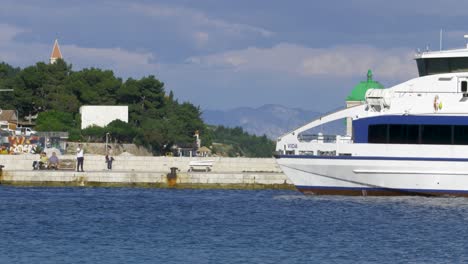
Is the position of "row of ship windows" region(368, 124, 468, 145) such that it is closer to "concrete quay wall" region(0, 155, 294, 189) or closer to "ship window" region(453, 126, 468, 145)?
"ship window" region(453, 126, 468, 145)

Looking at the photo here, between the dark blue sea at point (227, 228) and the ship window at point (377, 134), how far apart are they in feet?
7.93

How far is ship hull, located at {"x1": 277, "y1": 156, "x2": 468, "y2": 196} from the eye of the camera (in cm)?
5012

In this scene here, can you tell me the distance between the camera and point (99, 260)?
112ft

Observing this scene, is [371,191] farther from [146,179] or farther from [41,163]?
[41,163]

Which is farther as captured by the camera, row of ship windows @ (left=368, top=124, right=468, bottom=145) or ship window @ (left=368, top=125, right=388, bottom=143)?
ship window @ (left=368, top=125, right=388, bottom=143)

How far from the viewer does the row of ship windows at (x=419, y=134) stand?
49906 millimetres

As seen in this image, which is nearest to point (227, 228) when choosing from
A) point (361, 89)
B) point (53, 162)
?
point (53, 162)

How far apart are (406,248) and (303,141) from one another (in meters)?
16.4

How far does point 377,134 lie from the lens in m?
50.8

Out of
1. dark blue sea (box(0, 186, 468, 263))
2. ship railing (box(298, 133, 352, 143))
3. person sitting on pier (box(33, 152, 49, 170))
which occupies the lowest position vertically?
dark blue sea (box(0, 186, 468, 263))

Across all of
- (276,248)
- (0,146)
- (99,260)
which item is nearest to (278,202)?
(276,248)

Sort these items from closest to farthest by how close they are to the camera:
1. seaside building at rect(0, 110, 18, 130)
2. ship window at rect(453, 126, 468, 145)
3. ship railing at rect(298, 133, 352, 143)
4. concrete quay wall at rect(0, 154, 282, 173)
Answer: ship window at rect(453, 126, 468, 145)
ship railing at rect(298, 133, 352, 143)
concrete quay wall at rect(0, 154, 282, 173)
seaside building at rect(0, 110, 18, 130)

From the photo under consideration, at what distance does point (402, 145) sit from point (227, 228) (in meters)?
11.2

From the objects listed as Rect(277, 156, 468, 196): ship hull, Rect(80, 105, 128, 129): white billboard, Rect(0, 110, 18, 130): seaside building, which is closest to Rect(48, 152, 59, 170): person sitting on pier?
Rect(277, 156, 468, 196): ship hull
